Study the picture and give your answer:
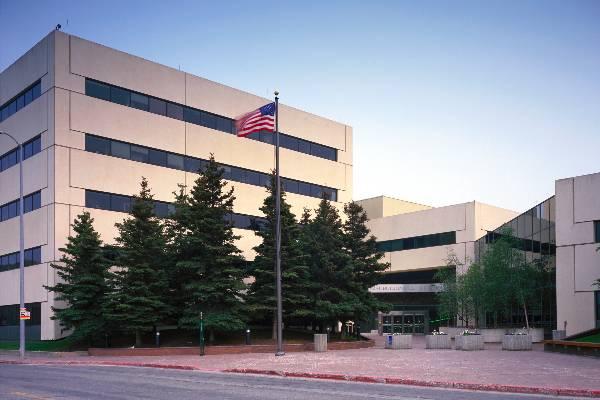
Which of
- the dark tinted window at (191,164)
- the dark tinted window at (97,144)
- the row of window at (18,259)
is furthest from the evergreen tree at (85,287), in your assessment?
the dark tinted window at (191,164)

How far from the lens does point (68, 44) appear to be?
48438mm

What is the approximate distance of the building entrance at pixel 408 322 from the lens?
231 ft

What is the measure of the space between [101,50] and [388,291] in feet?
118

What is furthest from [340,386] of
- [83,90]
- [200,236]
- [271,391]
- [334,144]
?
[334,144]

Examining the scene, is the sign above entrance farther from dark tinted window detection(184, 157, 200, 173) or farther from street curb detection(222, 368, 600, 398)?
street curb detection(222, 368, 600, 398)

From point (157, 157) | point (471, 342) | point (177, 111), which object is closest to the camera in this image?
point (471, 342)

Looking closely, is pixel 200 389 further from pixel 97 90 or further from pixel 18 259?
pixel 18 259

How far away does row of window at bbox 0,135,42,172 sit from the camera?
49.8 meters

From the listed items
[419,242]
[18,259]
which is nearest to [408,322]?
[419,242]

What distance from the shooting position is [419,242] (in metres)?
69.9

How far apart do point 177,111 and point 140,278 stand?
19220 millimetres

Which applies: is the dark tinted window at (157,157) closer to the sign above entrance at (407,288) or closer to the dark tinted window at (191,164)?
the dark tinted window at (191,164)

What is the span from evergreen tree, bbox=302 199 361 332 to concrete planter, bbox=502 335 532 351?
10326 millimetres

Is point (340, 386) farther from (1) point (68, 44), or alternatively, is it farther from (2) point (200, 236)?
(1) point (68, 44)
